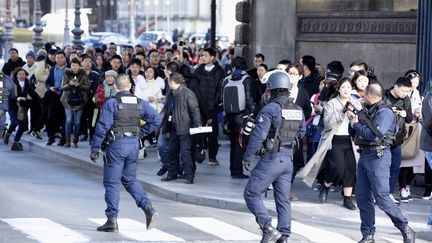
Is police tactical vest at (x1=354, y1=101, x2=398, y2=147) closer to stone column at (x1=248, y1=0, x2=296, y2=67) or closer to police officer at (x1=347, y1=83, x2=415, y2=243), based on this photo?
police officer at (x1=347, y1=83, x2=415, y2=243)

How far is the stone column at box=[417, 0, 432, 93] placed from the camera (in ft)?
62.1

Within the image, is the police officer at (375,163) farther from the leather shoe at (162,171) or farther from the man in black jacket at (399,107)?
the leather shoe at (162,171)

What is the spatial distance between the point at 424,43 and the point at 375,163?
5.92 meters

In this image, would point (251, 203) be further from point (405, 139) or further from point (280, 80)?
point (405, 139)

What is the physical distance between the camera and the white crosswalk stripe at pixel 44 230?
45.2ft

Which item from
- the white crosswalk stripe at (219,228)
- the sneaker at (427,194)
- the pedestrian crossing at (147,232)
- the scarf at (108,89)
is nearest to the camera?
the pedestrian crossing at (147,232)

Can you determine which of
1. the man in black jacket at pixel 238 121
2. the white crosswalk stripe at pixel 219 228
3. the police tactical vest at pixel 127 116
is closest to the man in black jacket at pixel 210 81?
the man in black jacket at pixel 238 121

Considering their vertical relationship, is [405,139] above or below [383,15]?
below

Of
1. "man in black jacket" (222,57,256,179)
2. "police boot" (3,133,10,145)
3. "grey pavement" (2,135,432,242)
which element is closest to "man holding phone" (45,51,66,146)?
"police boot" (3,133,10,145)

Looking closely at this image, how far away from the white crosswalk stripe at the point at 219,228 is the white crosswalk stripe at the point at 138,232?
0.58m

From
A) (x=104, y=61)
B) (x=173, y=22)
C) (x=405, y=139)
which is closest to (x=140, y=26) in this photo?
(x=173, y=22)

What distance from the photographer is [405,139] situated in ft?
57.6

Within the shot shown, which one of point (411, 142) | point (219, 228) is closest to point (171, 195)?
point (219, 228)

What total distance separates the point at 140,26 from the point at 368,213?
85.4 meters
